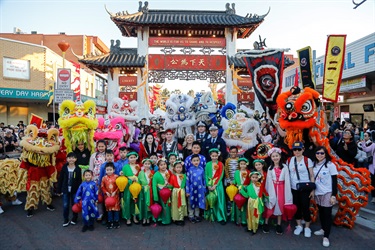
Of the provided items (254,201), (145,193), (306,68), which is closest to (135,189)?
(145,193)

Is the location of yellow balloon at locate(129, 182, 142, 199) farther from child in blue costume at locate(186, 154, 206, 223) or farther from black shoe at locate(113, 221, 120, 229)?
child in blue costume at locate(186, 154, 206, 223)

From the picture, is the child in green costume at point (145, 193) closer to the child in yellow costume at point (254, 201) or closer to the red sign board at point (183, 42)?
the child in yellow costume at point (254, 201)

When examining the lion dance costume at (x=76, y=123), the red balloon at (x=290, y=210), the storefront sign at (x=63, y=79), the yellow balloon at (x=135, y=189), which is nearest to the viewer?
the red balloon at (x=290, y=210)

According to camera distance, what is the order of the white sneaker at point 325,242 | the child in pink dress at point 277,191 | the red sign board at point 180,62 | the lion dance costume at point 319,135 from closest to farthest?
1. the white sneaker at point 325,242
2. the child in pink dress at point 277,191
3. the lion dance costume at point 319,135
4. the red sign board at point 180,62

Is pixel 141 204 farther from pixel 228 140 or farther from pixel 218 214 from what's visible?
pixel 228 140

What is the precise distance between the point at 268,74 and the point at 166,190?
324 centimetres

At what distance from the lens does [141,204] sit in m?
4.85

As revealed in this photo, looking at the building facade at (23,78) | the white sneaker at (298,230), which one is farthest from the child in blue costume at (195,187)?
the building facade at (23,78)

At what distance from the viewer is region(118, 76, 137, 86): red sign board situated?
15258 mm

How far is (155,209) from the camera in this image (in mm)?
4684

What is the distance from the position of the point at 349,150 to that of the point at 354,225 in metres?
1.69

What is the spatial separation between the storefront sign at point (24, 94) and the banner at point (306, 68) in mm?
17185

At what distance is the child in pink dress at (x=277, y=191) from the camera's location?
4379 mm

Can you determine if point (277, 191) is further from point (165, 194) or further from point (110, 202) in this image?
point (110, 202)
